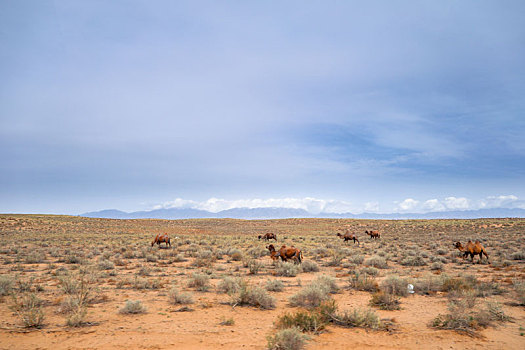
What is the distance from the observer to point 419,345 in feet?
21.2

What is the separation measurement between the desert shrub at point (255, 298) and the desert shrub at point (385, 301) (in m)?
3.31

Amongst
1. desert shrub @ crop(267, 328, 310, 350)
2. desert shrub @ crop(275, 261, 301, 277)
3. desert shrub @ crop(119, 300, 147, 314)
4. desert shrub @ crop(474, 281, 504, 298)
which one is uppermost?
desert shrub @ crop(267, 328, 310, 350)

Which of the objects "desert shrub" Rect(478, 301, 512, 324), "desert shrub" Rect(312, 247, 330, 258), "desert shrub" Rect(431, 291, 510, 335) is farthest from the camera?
"desert shrub" Rect(312, 247, 330, 258)

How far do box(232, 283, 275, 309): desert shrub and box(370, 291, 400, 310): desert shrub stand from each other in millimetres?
3307

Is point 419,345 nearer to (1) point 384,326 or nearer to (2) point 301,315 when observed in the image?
(1) point 384,326

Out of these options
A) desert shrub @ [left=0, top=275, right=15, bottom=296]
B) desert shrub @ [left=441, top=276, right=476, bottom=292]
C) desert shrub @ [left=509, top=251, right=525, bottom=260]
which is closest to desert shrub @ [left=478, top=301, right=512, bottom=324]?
desert shrub @ [left=441, top=276, right=476, bottom=292]

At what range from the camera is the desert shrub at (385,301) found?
896 centimetres

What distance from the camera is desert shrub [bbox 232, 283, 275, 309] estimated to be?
9117 mm

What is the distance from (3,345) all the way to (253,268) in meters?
9.67

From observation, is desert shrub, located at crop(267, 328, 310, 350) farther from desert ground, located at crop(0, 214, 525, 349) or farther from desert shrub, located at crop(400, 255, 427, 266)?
desert shrub, located at crop(400, 255, 427, 266)

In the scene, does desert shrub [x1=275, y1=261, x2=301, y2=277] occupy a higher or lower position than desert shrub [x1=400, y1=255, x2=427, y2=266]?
higher

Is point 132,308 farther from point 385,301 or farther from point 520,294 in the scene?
point 520,294

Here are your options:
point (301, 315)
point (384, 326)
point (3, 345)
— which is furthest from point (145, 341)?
point (384, 326)

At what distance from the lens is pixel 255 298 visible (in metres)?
9.22
